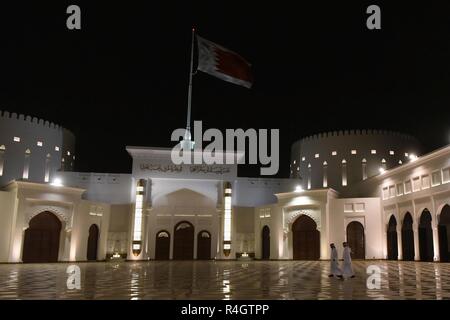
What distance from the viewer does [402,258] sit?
2712 centimetres

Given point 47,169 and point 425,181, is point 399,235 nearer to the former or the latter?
point 425,181

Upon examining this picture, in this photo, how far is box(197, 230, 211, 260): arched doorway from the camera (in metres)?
31.6

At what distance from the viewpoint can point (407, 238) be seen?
2803 cm

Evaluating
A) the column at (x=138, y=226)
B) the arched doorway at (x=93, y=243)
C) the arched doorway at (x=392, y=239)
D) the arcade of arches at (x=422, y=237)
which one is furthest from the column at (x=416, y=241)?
the arched doorway at (x=93, y=243)

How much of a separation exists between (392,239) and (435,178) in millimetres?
6552

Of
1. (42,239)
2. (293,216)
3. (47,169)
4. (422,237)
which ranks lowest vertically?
(42,239)

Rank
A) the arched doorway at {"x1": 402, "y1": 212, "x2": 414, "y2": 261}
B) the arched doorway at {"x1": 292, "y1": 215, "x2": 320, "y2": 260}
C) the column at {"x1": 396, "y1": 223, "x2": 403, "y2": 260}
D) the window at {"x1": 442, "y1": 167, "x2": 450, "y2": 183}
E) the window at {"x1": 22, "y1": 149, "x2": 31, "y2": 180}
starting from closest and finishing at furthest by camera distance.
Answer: the window at {"x1": 442, "y1": 167, "x2": 450, "y2": 183} < the column at {"x1": 396, "y1": 223, "x2": 403, "y2": 260} < the arched doorway at {"x1": 402, "y1": 212, "x2": 414, "y2": 261} < the arched doorway at {"x1": 292, "y1": 215, "x2": 320, "y2": 260} < the window at {"x1": 22, "y1": 149, "x2": 31, "y2": 180}

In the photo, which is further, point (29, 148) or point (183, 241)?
point (183, 241)

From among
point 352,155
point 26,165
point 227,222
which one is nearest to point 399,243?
point 352,155

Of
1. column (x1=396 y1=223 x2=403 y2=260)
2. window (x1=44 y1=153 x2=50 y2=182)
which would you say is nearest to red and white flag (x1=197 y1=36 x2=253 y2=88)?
column (x1=396 y1=223 x2=403 y2=260)

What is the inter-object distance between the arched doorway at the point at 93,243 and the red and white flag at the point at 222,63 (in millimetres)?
12610

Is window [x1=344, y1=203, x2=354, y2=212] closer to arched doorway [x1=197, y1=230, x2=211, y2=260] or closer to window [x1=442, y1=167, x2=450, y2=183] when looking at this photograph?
window [x1=442, y1=167, x2=450, y2=183]

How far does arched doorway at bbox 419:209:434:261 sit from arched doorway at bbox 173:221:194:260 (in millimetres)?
15004
